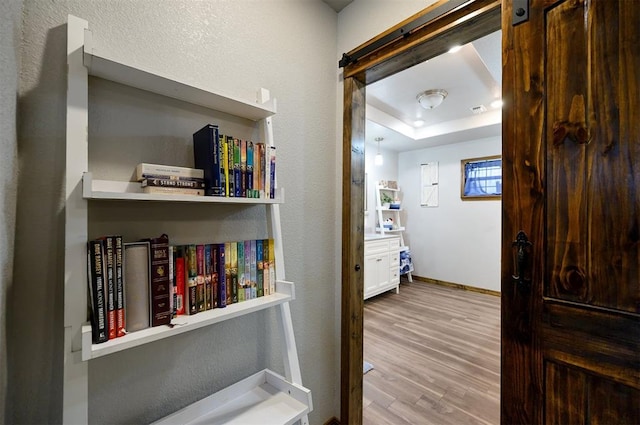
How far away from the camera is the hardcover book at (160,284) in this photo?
82 centimetres

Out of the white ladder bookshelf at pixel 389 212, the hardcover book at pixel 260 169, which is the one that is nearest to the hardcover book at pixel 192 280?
the hardcover book at pixel 260 169

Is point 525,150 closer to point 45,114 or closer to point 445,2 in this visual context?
point 445,2

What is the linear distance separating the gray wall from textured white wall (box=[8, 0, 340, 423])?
4cm

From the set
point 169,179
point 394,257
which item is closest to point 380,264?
point 394,257

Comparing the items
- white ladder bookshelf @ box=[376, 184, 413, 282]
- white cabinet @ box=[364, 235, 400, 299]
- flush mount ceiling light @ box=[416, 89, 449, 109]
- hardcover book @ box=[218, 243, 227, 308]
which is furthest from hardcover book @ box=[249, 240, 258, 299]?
white ladder bookshelf @ box=[376, 184, 413, 282]

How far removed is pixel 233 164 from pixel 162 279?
0.46 meters

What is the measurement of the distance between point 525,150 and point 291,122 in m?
1.01

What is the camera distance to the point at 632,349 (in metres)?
0.74

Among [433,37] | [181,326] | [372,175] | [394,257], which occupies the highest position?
[433,37]

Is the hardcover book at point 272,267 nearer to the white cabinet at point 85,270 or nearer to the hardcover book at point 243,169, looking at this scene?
the white cabinet at point 85,270

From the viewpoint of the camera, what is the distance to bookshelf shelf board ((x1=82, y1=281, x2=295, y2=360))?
0.66 meters

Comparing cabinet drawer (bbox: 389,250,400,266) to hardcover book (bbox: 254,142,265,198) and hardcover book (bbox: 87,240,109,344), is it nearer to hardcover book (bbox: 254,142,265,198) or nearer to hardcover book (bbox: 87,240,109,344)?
hardcover book (bbox: 254,142,265,198)

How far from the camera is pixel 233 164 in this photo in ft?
3.25

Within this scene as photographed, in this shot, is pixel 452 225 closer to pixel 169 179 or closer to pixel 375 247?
pixel 375 247
